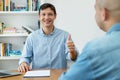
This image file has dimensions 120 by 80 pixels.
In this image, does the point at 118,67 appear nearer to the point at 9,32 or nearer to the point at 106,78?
the point at 106,78

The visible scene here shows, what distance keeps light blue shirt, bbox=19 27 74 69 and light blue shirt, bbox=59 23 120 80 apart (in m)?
1.81

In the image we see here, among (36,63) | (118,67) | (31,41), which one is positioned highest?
(118,67)

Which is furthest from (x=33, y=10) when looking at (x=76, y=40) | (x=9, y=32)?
(x=76, y=40)

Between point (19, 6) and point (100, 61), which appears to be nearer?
point (100, 61)

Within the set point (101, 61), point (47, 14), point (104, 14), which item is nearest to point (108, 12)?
point (104, 14)

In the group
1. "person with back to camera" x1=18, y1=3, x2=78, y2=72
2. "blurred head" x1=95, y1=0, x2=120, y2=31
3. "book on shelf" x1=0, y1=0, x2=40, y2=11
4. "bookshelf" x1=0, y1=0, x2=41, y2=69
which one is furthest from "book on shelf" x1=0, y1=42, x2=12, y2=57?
"blurred head" x1=95, y1=0, x2=120, y2=31

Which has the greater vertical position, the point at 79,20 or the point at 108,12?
the point at 108,12

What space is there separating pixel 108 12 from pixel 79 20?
260 centimetres

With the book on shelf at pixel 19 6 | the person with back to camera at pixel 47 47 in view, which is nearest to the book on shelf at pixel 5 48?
the book on shelf at pixel 19 6

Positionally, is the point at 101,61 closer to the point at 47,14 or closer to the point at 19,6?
the point at 47,14

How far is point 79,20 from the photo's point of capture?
11.8ft

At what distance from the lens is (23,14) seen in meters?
4.07

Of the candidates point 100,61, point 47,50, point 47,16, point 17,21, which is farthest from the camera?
point 17,21

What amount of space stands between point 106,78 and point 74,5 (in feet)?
9.03
